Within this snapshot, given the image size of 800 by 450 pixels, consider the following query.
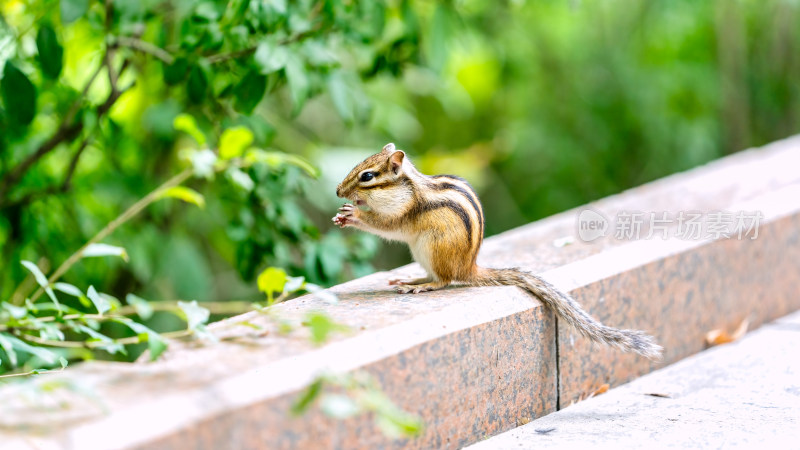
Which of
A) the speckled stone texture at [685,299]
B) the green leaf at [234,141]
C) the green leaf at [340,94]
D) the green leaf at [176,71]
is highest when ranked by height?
the green leaf at [176,71]

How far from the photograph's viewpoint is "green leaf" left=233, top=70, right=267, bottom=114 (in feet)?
10.4

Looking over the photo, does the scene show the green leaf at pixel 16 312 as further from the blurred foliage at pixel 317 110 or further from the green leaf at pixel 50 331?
the blurred foliage at pixel 317 110

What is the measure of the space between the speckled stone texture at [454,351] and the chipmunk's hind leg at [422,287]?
0.03m

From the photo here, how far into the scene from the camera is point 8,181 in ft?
11.7

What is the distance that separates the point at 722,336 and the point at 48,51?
256 cm

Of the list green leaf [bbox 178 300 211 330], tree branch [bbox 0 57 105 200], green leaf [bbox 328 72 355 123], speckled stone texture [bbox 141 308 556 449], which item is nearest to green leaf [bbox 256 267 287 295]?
green leaf [bbox 178 300 211 330]

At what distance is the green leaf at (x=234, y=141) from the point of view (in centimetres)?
294

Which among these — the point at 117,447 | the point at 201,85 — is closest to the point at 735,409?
the point at 117,447

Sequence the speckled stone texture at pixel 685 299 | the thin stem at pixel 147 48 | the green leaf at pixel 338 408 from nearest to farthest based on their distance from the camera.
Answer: the green leaf at pixel 338 408, the speckled stone texture at pixel 685 299, the thin stem at pixel 147 48

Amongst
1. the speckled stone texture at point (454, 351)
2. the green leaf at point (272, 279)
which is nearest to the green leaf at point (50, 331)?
the speckled stone texture at point (454, 351)

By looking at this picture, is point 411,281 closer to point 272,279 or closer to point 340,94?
point 272,279

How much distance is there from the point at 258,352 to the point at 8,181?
1.89m

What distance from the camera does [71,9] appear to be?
291 cm

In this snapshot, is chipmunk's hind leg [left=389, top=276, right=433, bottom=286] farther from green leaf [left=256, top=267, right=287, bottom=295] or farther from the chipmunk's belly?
green leaf [left=256, top=267, right=287, bottom=295]
